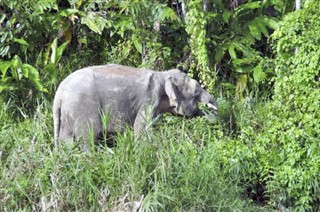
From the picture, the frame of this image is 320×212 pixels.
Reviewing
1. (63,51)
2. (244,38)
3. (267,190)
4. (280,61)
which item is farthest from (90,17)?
(267,190)

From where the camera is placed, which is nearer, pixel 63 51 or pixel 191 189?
pixel 191 189

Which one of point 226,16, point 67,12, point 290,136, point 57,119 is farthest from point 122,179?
point 226,16

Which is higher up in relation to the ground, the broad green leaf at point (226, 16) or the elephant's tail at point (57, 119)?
the broad green leaf at point (226, 16)

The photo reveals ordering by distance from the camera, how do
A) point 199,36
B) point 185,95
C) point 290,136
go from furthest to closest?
point 199,36, point 185,95, point 290,136

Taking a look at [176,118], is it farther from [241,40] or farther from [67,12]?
[67,12]

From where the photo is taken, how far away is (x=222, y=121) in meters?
8.45

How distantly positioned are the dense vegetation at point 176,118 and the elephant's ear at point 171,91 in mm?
298

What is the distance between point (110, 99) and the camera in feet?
24.5

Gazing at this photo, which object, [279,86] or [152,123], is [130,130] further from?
[279,86]

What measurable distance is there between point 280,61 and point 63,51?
9.13 ft

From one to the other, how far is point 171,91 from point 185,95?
0.26 metres

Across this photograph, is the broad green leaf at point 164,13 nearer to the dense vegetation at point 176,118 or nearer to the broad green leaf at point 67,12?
the dense vegetation at point 176,118

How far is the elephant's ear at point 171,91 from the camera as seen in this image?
298 inches

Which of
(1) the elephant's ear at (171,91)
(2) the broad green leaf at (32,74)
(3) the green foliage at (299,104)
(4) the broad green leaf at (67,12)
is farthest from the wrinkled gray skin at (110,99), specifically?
(4) the broad green leaf at (67,12)
